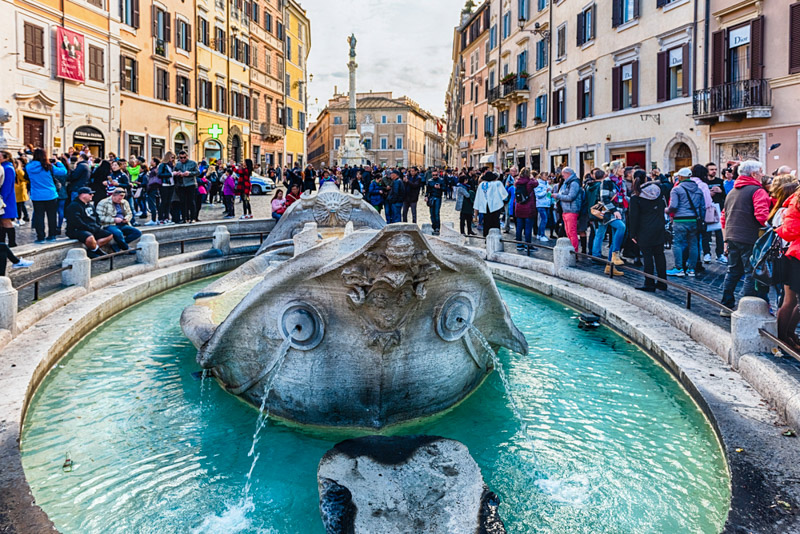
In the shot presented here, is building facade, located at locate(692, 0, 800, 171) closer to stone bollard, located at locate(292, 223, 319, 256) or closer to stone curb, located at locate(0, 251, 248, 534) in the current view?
stone curb, located at locate(0, 251, 248, 534)

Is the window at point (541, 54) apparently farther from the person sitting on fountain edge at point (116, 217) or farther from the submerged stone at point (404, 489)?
the submerged stone at point (404, 489)

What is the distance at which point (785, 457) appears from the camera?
4004 mm

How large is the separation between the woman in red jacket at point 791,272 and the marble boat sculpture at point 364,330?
8.40ft

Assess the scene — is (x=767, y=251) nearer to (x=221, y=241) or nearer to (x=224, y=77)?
(x=221, y=241)

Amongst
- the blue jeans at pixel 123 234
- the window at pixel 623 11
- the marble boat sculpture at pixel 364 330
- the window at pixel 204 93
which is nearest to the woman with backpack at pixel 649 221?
the marble boat sculpture at pixel 364 330

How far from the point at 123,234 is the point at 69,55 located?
15.6m

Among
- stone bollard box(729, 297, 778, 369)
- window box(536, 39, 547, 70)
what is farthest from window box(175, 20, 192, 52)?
stone bollard box(729, 297, 778, 369)

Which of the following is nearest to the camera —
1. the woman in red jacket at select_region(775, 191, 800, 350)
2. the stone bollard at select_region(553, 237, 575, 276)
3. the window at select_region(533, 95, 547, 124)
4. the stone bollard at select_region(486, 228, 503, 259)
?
the woman in red jacket at select_region(775, 191, 800, 350)

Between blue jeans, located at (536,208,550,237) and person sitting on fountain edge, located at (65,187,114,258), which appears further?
blue jeans, located at (536,208,550,237)

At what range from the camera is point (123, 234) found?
40.5 feet

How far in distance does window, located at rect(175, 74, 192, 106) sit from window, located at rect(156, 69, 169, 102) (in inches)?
51.1

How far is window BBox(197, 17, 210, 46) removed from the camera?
36.5 m

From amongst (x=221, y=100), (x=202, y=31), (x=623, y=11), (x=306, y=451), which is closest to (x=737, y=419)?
(x=306, y=451)

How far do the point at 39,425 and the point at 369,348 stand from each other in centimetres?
276
